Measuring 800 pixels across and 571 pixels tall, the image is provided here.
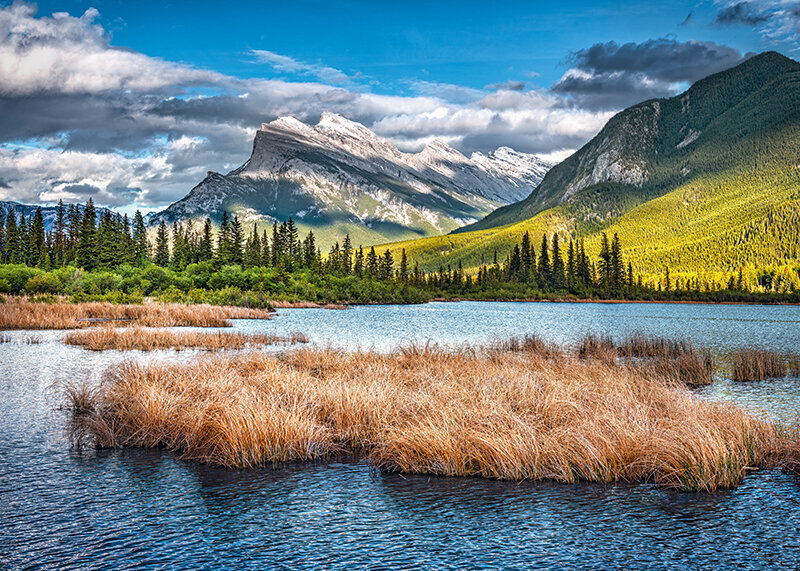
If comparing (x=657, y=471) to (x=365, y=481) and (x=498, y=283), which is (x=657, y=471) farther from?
(x=498, y=283)

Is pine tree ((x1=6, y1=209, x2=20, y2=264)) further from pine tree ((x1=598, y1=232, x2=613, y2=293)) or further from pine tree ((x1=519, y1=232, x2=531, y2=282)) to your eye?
pine tree ((x1=598, y1=232, x2=613, y2=293))

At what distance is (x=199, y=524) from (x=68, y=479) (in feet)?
15.6

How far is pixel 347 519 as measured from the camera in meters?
13.0

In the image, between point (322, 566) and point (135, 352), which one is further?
point (135, 352)

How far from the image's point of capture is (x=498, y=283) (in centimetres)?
18150

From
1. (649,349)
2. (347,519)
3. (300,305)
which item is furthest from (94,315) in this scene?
(347,519)

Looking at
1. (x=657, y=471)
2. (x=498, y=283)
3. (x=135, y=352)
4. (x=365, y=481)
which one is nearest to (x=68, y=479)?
(x=365, y=481)

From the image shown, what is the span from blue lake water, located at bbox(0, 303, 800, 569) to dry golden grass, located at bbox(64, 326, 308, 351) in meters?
23.5

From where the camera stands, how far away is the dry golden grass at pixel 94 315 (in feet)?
181

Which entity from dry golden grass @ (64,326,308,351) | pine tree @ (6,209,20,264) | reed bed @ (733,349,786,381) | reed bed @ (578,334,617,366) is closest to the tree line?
pine tree @ (6,209,20,264)

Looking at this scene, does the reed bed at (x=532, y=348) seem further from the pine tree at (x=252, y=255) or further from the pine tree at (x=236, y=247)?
the pine tree at (x=236, y=247)

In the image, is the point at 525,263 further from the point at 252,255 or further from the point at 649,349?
the point at 649,349

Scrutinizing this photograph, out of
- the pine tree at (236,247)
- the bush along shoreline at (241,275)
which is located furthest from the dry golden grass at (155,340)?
the pine tree at (236,247)

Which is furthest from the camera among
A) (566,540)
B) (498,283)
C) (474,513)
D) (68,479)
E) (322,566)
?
(498,283)
